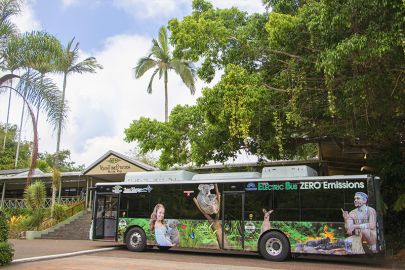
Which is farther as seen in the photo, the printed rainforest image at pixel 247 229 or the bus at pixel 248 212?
the bus at pixel 248 212

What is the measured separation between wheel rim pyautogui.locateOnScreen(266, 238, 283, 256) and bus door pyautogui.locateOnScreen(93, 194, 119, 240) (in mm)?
6324

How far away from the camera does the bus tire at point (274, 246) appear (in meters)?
13.2

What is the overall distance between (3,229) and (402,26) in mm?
11065

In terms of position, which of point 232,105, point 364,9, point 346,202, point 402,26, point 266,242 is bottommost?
point 266,242

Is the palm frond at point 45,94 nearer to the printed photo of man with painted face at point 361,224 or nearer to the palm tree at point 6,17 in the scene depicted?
the palm tree at point 6,17

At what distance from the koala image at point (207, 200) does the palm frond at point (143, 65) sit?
17996 millimetres

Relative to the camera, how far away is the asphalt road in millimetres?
11297

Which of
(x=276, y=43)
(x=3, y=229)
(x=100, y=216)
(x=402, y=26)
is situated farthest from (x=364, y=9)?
(x=100, y=216)

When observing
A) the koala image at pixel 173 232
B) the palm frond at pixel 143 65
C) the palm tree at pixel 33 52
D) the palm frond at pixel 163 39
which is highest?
the palm frond at pixel 163 39

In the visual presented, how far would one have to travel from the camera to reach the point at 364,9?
9.52 m

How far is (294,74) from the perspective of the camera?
12188 millimetres

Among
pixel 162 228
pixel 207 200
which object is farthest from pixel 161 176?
pixel 207 200

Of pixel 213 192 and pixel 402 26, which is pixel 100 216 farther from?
pixel 402 26

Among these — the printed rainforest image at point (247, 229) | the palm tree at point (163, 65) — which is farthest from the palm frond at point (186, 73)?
the printed rainforest image at point (247, 229)
